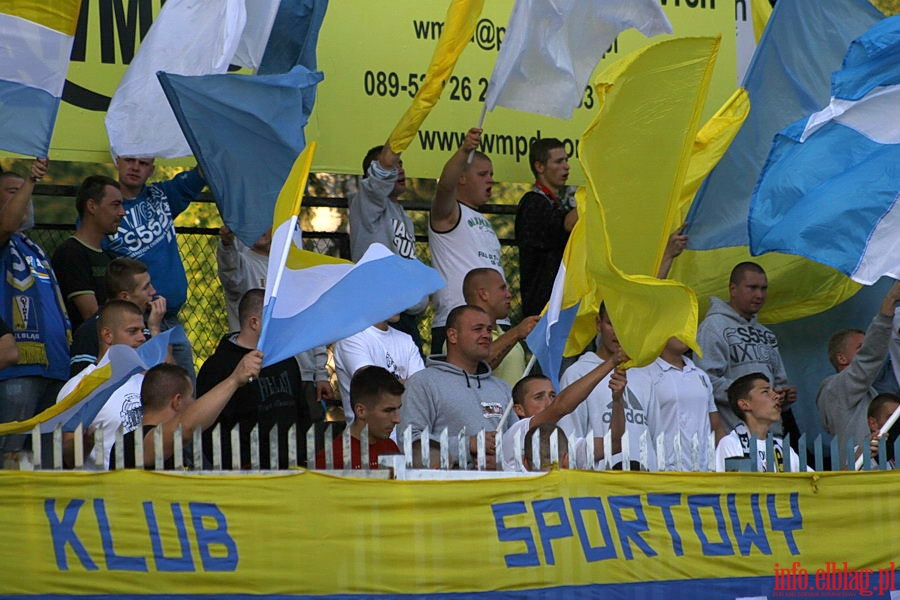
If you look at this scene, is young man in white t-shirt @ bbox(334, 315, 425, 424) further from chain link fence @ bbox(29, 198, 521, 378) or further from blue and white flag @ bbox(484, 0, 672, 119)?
chain link fence @ bbox(29, 198, 521, 378)

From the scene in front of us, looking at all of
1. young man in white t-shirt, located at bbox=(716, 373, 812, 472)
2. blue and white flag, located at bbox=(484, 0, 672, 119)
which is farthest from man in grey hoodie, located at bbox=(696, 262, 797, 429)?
blue and white flag, located at bbox=(484, 0, 672, 119)

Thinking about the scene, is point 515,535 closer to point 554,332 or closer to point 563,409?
point 563,409

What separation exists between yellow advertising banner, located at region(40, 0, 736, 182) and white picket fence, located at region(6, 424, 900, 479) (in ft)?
11.1

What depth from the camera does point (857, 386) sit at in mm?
10477

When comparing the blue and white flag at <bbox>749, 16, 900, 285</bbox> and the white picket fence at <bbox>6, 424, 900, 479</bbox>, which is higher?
the blue and white flag at <bbox>749, 16, 900, 285</bbox>

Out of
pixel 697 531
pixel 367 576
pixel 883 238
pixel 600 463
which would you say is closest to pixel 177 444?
pixel 367 576

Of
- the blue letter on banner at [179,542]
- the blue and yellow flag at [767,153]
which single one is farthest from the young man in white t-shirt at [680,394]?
the blue letter on banner at [179,542]

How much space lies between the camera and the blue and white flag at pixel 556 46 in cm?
1021

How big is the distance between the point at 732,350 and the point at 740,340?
12 centimetres

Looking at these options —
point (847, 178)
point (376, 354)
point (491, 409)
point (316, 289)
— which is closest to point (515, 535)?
point (316, 289)

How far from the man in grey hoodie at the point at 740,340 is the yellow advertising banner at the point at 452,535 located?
253 centimetres

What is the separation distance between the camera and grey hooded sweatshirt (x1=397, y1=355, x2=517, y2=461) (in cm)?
895

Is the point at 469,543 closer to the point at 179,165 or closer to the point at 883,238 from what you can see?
the point at 883,238

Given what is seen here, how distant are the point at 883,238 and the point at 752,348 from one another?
2.04 m
